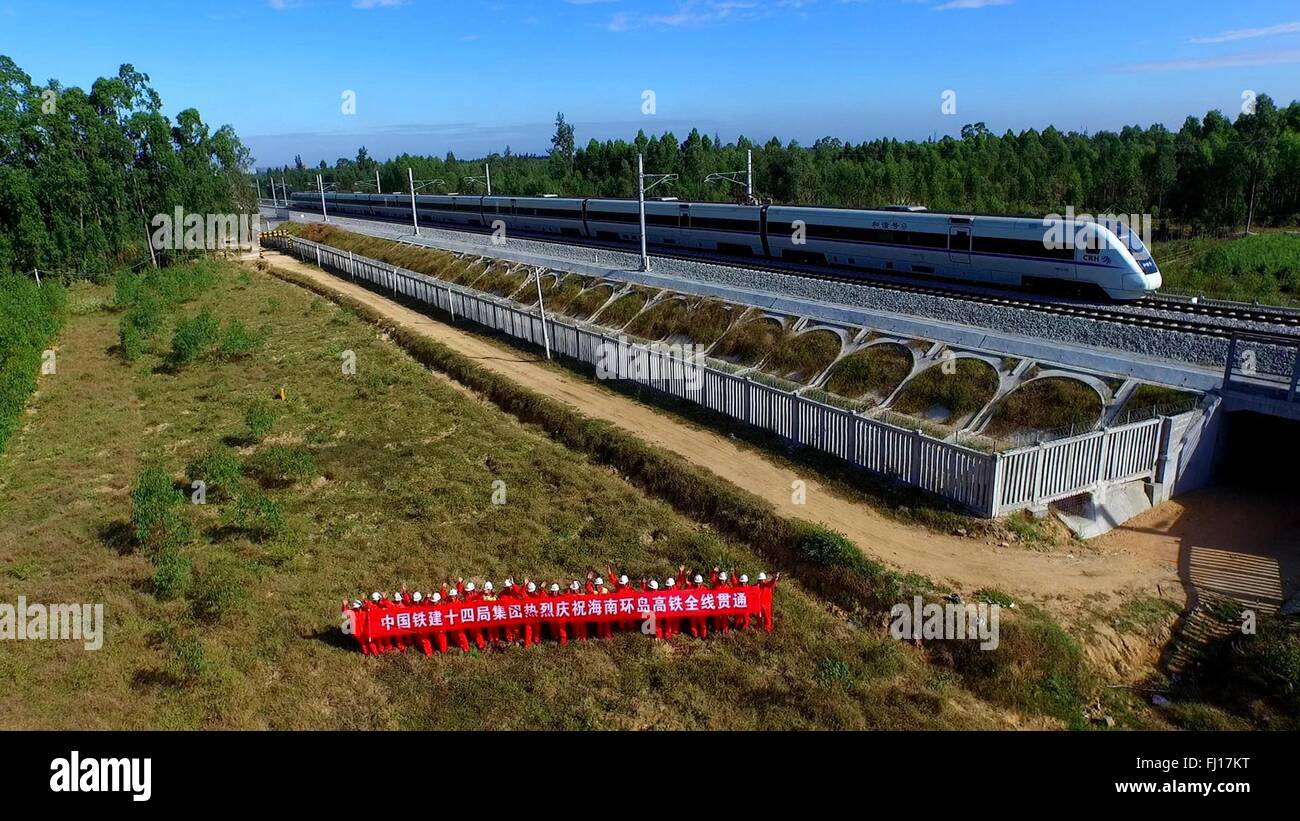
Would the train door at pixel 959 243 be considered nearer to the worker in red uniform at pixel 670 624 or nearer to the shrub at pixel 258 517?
the worker in red uniform at pixel 670 624

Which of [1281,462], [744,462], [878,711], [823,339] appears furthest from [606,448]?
[1281,462]

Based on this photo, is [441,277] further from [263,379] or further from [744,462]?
[744,462]

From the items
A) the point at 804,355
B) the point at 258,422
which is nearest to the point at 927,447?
the point at 804,355

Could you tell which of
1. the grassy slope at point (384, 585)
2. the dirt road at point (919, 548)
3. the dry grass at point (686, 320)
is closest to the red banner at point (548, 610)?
the grassy slope at point (384, 585)

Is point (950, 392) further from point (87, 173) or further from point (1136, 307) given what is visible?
point (87, 173)

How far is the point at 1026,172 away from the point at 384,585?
6760cm

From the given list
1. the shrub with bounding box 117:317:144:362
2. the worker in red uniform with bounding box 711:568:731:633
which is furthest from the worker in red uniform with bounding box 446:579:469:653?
the shrub with bounding box 117:317:144:362

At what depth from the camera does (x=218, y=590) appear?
13.6 metres

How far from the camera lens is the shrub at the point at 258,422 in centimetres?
2186

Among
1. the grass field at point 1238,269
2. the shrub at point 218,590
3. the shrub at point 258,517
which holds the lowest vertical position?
the shrub at point 218,590

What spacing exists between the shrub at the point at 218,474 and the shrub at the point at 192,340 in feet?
49.0

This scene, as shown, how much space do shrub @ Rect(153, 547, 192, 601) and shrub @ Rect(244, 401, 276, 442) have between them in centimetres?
787

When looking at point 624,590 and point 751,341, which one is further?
point 751,341

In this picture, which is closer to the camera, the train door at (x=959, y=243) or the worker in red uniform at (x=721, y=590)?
the worker in red uniform at (x=721, y=590)
